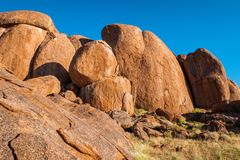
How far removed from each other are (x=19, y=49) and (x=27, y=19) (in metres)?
4.30

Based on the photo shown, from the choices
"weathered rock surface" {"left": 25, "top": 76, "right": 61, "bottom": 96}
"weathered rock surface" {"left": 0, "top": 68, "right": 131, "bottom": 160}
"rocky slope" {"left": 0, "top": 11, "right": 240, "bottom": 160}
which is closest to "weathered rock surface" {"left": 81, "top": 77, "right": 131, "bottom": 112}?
"rocky slope" {"left": 0, "top": 11, "right": 240, "bottom": 160}

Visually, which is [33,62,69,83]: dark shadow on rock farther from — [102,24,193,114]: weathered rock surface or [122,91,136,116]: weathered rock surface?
[122,91,136,116]: weathered rock surface

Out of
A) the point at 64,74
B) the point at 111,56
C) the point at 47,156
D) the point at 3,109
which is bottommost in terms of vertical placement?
the point at 47,156

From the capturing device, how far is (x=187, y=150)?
1599 cm

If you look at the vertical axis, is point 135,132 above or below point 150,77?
below

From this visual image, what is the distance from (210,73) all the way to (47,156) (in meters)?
33.7

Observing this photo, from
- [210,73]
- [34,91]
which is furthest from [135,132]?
[210,73]

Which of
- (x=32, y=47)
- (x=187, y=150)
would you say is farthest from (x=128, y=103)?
(x=187, y=150)

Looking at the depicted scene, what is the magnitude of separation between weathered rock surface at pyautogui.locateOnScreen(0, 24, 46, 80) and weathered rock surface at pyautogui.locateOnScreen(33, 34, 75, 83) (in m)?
1.14

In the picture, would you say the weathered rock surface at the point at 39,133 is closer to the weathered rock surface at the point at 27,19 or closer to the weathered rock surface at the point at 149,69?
the weathered rock surface at the point at 149,69

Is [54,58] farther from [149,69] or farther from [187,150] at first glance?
[187,150]

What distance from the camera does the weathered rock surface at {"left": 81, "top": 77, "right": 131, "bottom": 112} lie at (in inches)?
1169

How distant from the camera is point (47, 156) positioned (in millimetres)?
7363

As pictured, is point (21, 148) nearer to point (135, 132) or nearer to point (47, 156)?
point (47, 156)
